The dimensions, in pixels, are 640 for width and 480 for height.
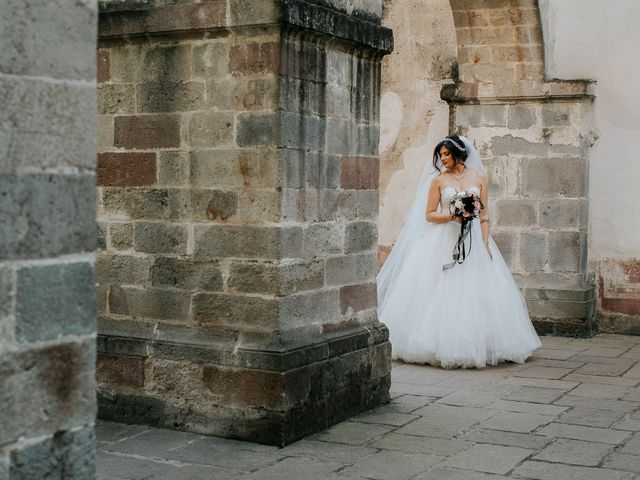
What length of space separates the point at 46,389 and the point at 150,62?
3133 mm

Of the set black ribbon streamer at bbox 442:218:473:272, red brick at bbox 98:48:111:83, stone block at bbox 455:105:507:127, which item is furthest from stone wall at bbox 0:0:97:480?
stone block at bbox 455:105:507:127

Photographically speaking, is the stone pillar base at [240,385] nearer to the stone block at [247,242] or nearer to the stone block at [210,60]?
the stone block at [247,242]

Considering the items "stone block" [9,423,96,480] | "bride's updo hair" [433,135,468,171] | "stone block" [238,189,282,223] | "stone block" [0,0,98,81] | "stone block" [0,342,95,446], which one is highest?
"stone block" [0,0,98,81]

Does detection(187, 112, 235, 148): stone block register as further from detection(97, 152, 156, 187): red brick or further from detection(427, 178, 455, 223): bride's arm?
detection(427, 178, 455, 223): bride's arm

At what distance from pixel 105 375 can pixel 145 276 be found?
0.61 m

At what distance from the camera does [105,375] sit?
5.69m

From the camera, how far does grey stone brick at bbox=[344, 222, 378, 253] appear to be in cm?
573

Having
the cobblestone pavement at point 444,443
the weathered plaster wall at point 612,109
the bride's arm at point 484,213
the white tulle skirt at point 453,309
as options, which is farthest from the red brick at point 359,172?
the weathered plaster wall at point 612,109

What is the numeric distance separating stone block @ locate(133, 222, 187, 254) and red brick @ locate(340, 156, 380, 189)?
3.00 feet

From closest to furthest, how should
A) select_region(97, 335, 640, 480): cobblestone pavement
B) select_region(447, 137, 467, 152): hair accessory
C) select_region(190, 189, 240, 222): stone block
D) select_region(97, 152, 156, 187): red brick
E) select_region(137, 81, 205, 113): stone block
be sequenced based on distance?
select_region(97, 335, 640, 480): cobblestone pavement < select_region(190, 189, 240, 222): stone block < select_region(137, 81, 205, 113): stone block < select_region(97, 152, 156, 187): red brick < select_region(447, 137, 467, 152): hair accessory

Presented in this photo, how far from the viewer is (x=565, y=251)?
920cm

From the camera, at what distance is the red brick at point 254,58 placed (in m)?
5.12

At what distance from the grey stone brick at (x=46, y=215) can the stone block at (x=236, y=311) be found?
2374mm

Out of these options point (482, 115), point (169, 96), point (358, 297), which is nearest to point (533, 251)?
point (482, 115)
